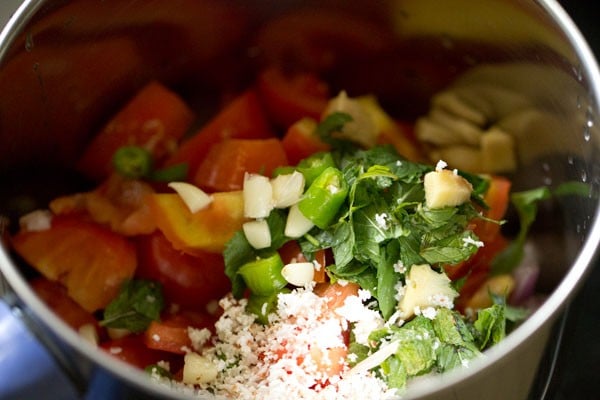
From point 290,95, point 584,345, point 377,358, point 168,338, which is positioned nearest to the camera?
point 377,358

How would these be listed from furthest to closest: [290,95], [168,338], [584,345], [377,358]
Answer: [290,95], [584,345], [168,338], [377,358]

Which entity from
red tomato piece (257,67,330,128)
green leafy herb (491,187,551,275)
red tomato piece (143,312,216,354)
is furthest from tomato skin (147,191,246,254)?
green leafy herb (491,187,551,275)

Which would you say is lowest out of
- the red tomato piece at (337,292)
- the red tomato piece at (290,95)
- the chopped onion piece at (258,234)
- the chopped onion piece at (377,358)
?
the chopped onion piece at (377,358)

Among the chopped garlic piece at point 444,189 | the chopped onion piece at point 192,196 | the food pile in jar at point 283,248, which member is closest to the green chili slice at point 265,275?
the food pile in jar at point 283,248

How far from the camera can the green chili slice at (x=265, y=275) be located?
101cm

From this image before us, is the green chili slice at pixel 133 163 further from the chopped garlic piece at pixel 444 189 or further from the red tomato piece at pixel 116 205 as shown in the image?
the chopped garlic piece at pixel 444 189

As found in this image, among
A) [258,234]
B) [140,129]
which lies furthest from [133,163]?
[258,234]

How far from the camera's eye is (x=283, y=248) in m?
1.07

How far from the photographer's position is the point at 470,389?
786mm

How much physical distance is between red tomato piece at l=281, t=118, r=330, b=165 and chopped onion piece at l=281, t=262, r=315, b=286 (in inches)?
9.5

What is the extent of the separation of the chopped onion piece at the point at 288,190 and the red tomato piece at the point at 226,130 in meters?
0.20

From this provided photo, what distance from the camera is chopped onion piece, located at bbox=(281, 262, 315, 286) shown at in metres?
1.00

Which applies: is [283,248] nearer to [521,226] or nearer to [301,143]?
[301,143]

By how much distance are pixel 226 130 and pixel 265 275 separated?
0.31m
